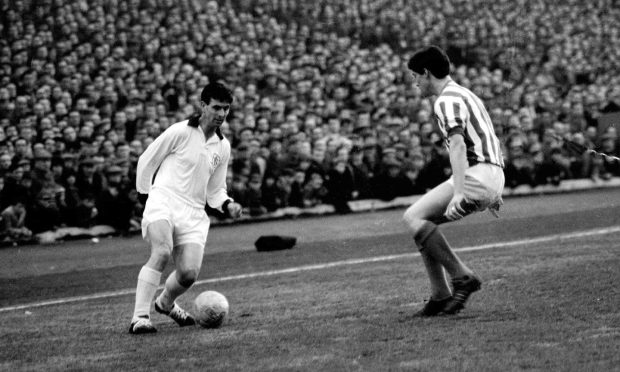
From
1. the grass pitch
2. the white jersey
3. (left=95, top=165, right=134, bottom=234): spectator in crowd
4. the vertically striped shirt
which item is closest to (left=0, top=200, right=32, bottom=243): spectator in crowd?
(left=95, top=165, right=134, bottom=234): spectator in crowd

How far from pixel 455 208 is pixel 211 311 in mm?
2099

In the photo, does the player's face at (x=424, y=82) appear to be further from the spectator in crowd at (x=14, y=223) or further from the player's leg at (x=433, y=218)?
the spectator in crowd at (x=14, y=223)

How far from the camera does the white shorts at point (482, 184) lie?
7.77 meters

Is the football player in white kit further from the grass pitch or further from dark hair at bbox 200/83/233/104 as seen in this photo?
the grass pitch

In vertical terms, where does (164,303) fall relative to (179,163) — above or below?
below

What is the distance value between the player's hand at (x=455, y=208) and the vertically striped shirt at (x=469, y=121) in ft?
1.43

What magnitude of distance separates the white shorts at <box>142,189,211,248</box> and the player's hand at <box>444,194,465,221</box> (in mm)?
2016

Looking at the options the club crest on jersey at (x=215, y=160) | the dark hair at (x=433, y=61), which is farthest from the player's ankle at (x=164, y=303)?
the dark hair at (x=433, y=61)

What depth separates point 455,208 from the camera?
7.57 m

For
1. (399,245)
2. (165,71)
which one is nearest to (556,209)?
(399,245)

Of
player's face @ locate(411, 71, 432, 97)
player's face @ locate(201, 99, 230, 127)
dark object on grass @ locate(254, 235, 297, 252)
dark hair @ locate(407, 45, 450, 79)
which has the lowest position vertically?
dark object on grass @ locate(254, 235, 297, 252)

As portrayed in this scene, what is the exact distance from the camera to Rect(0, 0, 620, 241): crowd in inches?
714

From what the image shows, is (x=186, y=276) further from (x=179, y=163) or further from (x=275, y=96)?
(x=275, y=96)

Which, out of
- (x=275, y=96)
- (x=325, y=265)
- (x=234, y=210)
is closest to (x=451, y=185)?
(x=234, y=210)
